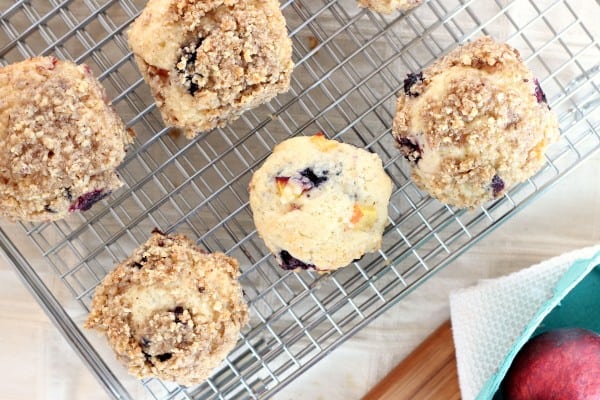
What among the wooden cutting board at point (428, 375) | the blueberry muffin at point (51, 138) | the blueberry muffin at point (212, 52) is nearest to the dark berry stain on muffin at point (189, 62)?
the blueberry muffin at point (212, 52)

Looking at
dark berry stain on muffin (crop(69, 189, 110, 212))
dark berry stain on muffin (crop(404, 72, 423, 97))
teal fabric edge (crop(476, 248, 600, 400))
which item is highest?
dark berry stain on muffin (crop(69, 189, 110, 212))

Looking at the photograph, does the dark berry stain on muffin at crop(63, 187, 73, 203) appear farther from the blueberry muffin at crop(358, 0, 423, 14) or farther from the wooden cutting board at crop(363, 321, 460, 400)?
the wooden cutting board at crop(363, 321, 460, 400)

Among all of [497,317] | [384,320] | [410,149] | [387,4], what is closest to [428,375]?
[384,320]

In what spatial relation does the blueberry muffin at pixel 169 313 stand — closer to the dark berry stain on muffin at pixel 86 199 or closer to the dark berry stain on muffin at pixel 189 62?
the dark berry stain on muffin at pixel 86 199

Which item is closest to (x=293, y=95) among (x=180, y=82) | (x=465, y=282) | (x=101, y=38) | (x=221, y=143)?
(x=221, y=143)

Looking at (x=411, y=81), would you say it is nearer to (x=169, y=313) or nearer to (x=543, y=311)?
(x=543, y=311)

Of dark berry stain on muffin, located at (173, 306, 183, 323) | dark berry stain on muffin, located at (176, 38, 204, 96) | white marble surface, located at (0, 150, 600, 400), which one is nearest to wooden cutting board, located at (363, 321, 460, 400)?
white marble surface, located at (0, 150, 600, 400)
